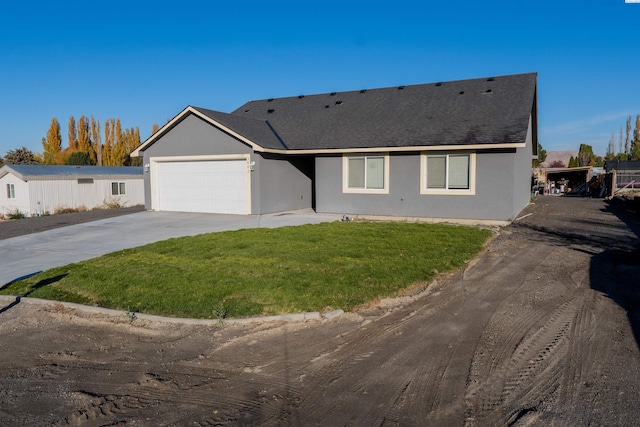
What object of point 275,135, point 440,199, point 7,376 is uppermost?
point 275,135

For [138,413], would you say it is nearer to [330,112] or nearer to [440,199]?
[440,199]

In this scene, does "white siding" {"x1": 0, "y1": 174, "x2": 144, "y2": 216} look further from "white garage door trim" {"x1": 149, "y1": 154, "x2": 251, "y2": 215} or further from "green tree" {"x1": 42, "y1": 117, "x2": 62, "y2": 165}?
"green tree" {"x1": 42, "y1": 117, "x2": 62, "y2": 165}

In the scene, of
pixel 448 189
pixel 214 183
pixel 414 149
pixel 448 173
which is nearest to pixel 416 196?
pixel 448 189

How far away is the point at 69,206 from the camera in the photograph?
90.9 ft

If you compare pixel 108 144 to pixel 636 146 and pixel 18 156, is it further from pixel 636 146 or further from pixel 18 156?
pixel 636 146

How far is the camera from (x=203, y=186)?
20.1m

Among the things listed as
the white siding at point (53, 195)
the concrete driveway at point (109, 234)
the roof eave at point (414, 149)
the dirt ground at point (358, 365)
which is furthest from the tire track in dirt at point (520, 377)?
the white siding at point (53, 195)

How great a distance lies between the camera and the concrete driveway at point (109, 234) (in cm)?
1124

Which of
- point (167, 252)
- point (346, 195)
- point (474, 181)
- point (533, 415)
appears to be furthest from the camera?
point (346, 195)

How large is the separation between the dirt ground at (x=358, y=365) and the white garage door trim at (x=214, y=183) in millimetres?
11584

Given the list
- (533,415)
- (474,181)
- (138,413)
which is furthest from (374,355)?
(474,181)

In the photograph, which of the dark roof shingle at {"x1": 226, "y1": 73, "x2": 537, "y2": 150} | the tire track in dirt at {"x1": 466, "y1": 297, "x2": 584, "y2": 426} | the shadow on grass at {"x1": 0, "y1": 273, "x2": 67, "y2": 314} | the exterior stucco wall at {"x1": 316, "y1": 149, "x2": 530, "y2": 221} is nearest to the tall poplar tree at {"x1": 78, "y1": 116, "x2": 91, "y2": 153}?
the dark roof shingle at {"x1": 226, "y1": 73, "x2": 537, "y2": 150}

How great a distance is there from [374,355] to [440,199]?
12.7 metres

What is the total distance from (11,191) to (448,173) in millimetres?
24872
